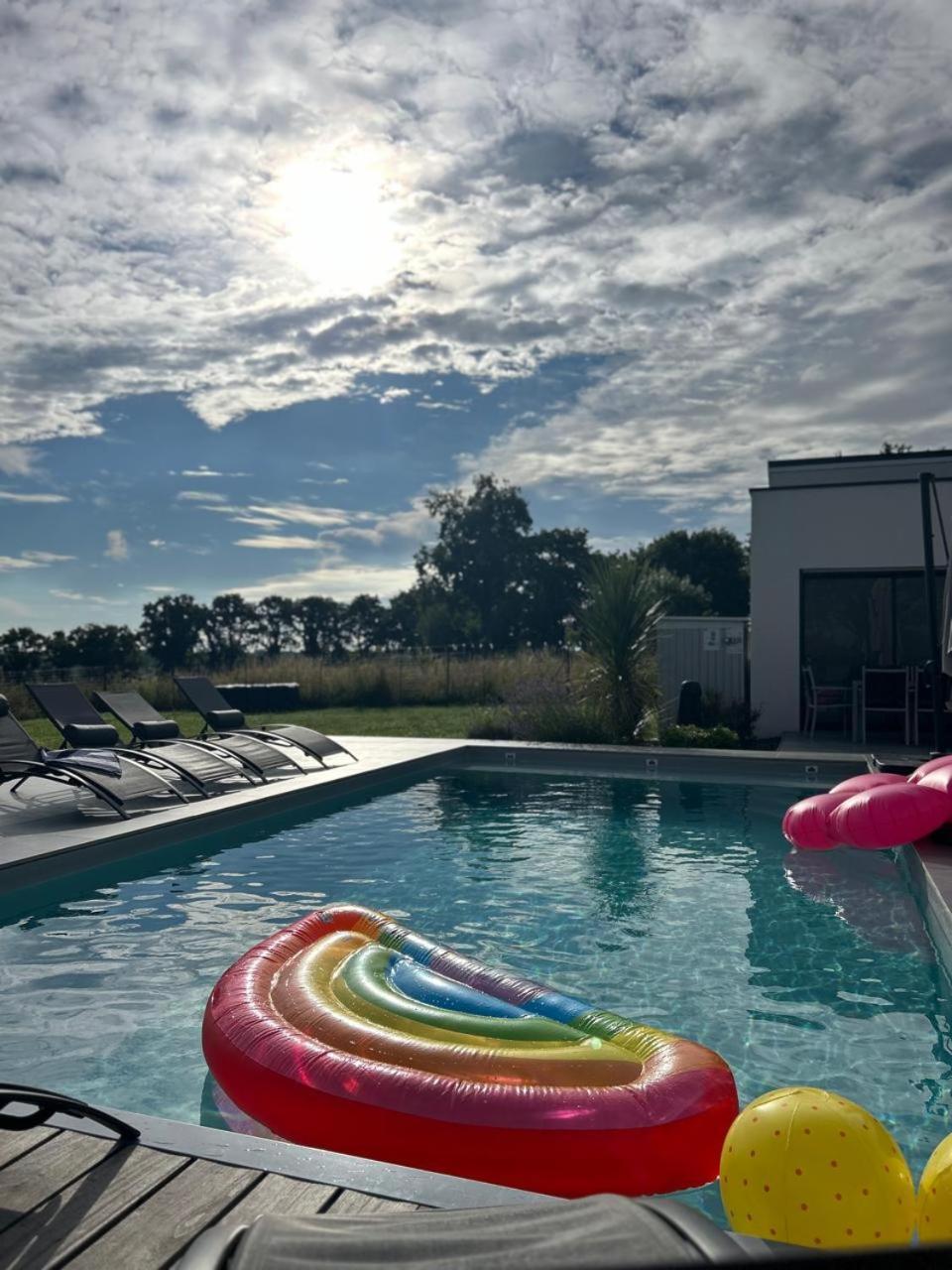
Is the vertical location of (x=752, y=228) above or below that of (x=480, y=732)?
above

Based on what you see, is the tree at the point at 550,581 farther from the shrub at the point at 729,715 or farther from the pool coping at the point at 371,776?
the pool coping at the point at 371,776

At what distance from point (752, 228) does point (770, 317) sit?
8.33 ft

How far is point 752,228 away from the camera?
9570 millimetres

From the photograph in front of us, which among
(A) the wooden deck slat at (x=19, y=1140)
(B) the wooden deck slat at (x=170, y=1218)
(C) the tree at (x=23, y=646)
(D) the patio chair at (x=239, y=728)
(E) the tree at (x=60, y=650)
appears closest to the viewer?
(B) the wooden deck slat at (x=170, y=1218)

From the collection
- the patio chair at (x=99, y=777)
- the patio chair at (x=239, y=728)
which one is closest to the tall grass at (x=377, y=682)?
the patio chair at (x=239, y=728)

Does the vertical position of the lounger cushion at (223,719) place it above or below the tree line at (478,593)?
below

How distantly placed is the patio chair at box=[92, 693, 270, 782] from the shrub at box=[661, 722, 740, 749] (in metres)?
4.49

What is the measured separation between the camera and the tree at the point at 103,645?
101 ft

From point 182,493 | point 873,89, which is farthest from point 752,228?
point 182,493

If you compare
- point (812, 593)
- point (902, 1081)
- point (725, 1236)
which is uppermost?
point (812, 593)

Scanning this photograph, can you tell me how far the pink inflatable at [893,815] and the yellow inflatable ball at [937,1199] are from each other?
158 inches

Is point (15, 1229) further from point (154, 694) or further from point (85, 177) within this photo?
point (154, 694)

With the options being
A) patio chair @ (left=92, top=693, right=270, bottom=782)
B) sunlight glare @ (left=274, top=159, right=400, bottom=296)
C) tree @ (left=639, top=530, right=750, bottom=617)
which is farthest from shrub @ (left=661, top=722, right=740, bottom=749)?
tree @ (left=639, top=530, right=750, bottom=617)

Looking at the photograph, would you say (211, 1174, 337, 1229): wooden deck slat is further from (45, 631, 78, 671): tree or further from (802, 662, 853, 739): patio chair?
(45, 631, 78, 671): tree
